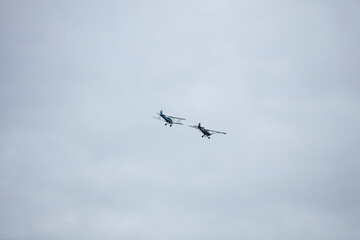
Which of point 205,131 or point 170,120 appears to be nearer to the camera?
point 205,131

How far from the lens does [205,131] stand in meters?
167

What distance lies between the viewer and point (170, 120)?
182 m

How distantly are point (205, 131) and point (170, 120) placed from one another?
66.7 ft
